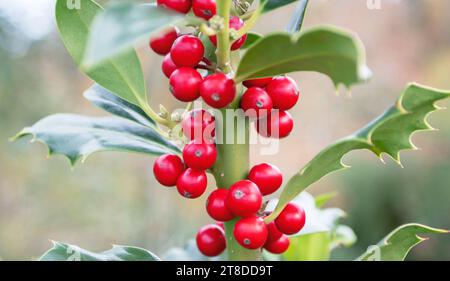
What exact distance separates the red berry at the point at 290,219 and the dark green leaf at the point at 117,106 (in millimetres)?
237

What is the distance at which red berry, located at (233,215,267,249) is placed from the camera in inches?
26.1

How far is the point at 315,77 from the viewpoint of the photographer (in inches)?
247

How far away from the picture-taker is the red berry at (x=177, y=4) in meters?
0.67

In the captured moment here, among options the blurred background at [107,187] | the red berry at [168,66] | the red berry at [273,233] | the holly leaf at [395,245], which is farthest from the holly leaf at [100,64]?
the blurred background at [107,187]

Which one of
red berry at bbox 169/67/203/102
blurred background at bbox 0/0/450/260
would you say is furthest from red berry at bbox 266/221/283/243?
blurred background at bbox 0/0/450/260

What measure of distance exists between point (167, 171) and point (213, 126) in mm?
93

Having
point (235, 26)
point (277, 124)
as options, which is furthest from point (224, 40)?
point (277, 124)

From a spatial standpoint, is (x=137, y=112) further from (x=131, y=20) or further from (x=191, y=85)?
(x=131, y=20)

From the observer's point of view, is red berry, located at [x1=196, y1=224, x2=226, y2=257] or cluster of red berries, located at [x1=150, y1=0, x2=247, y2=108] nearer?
cluster of red berries, located at [x1=150, y1=0, x2=247, y2=108]

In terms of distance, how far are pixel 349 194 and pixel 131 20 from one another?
4.37m

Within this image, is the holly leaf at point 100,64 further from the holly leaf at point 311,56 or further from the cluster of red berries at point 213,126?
the holly leaf at point 311,56

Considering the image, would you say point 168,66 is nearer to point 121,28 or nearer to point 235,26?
point 235,26

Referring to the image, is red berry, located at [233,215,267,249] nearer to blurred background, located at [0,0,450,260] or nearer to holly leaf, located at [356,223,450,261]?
holly leaf, located at [356,223,450,261]

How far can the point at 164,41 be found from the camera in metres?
0.74
